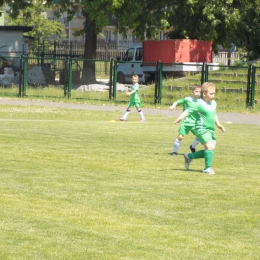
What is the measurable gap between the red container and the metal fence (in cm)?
166

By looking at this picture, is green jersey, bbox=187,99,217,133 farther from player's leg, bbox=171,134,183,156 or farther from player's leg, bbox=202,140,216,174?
player's leg, bbox=171,134,183,156

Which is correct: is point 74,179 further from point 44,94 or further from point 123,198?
point 44,94

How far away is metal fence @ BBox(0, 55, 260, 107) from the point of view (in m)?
32.8

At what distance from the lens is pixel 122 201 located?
1002cm

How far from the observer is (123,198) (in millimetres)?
10211

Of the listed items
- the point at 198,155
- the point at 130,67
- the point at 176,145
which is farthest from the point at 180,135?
the point at 130,67

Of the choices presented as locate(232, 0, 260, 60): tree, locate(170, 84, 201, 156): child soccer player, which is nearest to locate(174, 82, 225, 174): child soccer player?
locate(170, 84, 201, 156): child soccer player

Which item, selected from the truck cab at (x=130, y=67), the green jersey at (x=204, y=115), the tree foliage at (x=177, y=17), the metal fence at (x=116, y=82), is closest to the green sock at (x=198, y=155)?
the green jersey at (x=204, y=115)

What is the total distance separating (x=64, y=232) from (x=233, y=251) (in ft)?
5.77

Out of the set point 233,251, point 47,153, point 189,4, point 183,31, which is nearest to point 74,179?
point 47,153

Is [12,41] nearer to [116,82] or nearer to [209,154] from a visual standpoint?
[116,82]

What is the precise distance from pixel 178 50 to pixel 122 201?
3288 cm

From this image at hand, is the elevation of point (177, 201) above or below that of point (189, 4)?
below

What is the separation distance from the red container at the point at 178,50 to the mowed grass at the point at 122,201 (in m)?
24.6
